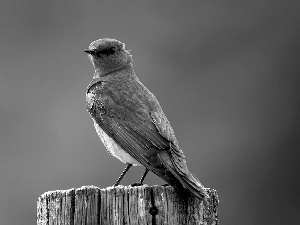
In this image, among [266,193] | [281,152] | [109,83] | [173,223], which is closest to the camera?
[173,223]

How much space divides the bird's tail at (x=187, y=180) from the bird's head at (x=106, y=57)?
2.38 m

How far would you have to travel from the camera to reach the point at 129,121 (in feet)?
29.1

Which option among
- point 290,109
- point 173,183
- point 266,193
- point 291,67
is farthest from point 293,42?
point 173,183

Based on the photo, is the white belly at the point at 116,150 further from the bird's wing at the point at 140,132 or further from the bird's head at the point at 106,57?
the bird's head at the point at 106,57

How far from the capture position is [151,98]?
30.2 ft

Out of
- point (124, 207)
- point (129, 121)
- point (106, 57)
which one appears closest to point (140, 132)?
point (129, 121)

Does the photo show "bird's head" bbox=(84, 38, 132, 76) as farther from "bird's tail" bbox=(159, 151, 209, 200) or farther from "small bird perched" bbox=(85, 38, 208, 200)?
"bird's tail" bbox=(159, 151, 209, 200)

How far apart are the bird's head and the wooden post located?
11.0 feet

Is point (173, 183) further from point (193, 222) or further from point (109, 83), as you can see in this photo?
point (109, 83)

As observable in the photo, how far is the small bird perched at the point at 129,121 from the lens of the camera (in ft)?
26.1

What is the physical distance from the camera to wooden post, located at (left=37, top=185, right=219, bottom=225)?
276 inches

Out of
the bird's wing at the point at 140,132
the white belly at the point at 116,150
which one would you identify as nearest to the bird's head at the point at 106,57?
the bird's wing at the point at 140,132

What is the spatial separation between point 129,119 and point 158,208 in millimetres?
2006

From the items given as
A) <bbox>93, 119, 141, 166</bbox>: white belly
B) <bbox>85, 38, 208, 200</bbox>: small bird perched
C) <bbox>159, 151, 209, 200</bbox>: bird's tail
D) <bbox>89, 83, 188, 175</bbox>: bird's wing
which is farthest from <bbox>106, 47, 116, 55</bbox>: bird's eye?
<bbox>159, 151, 209, 200</bbox>: bird's tail
